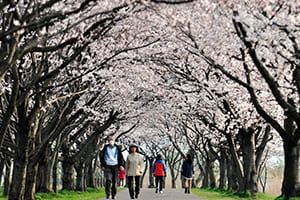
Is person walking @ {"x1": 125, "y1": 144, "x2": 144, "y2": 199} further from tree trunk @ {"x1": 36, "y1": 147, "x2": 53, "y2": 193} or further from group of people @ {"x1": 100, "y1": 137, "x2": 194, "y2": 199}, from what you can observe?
tree trunk @ {"x1": 36, "y1": 147, "x2": 53, "y2": 193}

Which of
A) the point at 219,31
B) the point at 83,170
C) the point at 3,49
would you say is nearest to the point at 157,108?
the point at 83,170

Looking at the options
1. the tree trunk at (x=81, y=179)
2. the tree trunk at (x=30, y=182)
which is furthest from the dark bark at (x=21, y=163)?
the tree trunk at (x=81, y=179)

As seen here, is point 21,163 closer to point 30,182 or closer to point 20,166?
point 20,166

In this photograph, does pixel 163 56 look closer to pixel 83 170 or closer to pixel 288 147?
pixel 288 147

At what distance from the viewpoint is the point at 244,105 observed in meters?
20.5

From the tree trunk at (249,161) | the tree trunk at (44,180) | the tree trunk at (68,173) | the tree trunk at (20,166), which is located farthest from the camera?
the tree trunk at (68,173)

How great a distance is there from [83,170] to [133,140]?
88.2 ft

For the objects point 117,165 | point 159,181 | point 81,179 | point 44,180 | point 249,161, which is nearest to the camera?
point 117,165

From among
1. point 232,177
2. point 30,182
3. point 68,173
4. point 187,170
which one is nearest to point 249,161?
point 187,170

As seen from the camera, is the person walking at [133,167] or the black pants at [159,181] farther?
the black pants at [159,181]

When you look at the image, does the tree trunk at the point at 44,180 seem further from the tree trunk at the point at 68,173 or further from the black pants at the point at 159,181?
the black pants at the point at 159,181

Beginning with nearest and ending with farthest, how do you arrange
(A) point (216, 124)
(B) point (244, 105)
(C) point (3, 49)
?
(C) point (3, 49), (B) point (244, 105), (A) point (216, 124)

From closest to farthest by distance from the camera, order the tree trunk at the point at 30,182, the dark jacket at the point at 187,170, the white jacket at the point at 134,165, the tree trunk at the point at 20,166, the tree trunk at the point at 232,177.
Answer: the tree trunk at the point at 20,166, the white jacket at the point at 134,165, the tree trunk at the point at 30,182, the dark jacket at the point at 187,170, the tree trunk at the point at 232,177

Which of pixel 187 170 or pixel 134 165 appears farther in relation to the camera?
pixel 187 170
